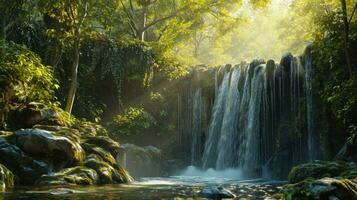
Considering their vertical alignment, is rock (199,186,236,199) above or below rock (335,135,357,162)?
below

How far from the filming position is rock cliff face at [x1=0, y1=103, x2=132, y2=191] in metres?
10.9

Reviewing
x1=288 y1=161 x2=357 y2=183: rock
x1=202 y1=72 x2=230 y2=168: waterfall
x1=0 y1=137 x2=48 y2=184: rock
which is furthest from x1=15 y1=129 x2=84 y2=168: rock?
x1=202 y1=72 x2=230 y2=168: waterfall

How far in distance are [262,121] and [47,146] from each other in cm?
1242

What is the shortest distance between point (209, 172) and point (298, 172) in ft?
34.2

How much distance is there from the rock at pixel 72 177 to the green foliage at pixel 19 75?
3.83 m

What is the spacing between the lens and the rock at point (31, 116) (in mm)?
13961

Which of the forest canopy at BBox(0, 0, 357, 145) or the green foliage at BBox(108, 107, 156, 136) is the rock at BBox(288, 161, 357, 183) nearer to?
the forest canopy at BBox(0, 0, 357, 145)

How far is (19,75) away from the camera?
1426 cm

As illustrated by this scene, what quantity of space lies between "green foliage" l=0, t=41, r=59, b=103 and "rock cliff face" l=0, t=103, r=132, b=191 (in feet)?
4.76

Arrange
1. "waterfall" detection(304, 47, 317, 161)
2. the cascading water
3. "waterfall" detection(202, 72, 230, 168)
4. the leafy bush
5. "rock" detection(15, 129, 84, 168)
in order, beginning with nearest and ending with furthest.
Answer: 1. "rock" detection(15, 129, 84, 168)
2. the leafy bush
3. "waterfall" detection(304, 47, 317, 161)
4. the cascading water
5. "waterfall" detection(202, 72, 230, 168)

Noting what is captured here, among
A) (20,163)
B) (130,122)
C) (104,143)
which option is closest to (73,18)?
(104,143)

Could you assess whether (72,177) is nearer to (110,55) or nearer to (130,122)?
(130,122)

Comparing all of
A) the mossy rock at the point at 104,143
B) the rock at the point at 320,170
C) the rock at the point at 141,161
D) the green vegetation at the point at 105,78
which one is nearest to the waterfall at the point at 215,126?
the green vegetation at the point at 105,78

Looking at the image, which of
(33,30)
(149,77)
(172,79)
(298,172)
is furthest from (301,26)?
(298,172)
